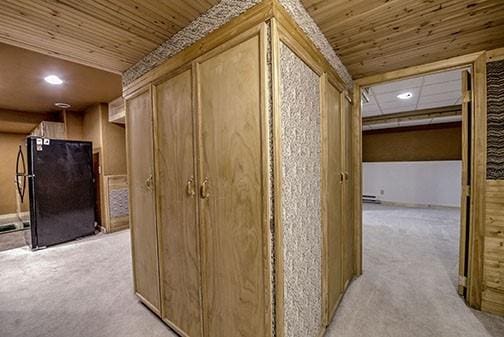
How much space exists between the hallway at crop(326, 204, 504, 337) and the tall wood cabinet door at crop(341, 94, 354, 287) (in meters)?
0.25

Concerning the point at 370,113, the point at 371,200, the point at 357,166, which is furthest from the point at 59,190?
the point at 371,200

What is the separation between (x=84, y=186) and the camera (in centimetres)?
409

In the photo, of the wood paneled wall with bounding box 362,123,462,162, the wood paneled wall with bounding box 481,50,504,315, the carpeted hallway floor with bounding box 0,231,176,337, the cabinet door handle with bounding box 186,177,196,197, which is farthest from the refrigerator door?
the wood paneled wall with bounding box 362,123,462,162

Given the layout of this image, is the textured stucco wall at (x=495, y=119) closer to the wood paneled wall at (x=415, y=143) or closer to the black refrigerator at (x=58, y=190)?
the wood paneled wall at (x=415, y=143)

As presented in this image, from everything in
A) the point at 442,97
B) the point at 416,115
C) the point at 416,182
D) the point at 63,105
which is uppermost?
the point at 63,105

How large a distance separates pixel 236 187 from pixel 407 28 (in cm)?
159

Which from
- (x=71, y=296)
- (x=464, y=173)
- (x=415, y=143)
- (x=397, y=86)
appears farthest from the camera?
(x=415, y=143)

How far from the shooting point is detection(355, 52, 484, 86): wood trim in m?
1.94

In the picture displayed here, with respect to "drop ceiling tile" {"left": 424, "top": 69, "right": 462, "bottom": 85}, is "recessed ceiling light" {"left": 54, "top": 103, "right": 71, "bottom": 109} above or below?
above

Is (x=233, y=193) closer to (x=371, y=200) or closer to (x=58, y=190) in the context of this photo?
(x=58, y=190)

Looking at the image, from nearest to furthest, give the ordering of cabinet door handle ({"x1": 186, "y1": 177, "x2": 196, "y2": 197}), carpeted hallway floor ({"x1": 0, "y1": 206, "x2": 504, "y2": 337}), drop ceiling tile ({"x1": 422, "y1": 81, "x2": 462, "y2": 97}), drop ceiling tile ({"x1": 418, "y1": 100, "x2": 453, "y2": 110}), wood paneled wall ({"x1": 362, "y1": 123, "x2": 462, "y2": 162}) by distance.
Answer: cabinet door handle ({"x1": 186, "y1": 177, "x2": 196, "y2": 197}), carpeted hallway floor ({"x1": 0, "y1": 206, "x2": 504, "y2": 337}), drop ceiling tile ({"x1": 422, "y1": 81, "x2": 462, "y2": 97}), drop ceiling tile ({"x1": 418, "y1": 100, "x2": 453, "y2": 110}), wood paneled wall ({"x1": 362, "y1": 123, "x2": 462, "y2": 162})

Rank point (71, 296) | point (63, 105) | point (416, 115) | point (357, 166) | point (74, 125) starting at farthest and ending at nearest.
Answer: point (416, 115) → point (74, 125) → point (63, 105) → point (357, 166) → point (71, 296)

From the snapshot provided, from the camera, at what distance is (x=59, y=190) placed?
149 inches

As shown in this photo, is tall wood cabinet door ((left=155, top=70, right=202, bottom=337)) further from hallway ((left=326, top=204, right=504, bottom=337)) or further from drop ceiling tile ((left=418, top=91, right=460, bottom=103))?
drop ceiling tile ((left=418, top=91, right=460, bottom=103))
